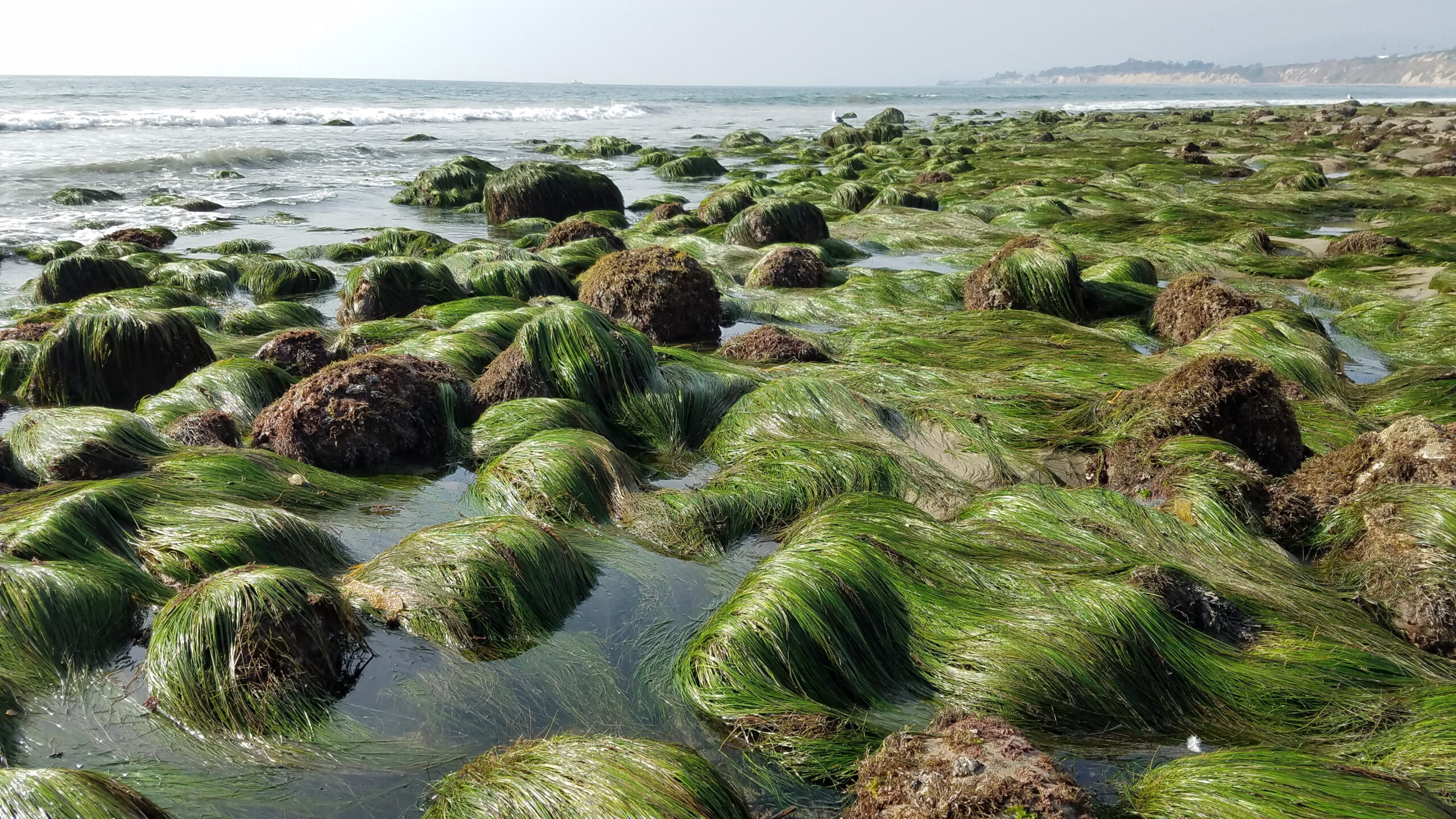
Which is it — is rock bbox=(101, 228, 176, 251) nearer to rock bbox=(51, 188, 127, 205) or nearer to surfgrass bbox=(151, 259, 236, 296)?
surfgrass bbox=(151, 259, 236, 296)

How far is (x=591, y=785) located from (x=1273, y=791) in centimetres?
162

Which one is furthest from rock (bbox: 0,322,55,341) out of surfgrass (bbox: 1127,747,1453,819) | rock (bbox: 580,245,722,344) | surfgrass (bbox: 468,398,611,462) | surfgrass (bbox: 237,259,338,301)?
surfgrass (bbox: 1127,747,1453,819)

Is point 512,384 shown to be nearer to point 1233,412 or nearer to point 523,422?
point 523,422

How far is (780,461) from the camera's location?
13.4 feet

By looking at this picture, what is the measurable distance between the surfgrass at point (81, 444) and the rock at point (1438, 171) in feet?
63.6

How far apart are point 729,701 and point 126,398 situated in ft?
15.3

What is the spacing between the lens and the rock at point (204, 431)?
14.0ft

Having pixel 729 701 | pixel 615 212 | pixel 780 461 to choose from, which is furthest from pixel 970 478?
pixel 615 212

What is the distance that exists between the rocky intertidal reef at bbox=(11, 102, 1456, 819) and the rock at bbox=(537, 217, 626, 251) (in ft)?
7.82

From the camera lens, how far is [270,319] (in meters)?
6.82

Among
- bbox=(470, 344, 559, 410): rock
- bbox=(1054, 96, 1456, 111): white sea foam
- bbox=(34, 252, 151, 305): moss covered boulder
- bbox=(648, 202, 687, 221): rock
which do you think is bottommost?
bbox=(470, 344, 559, 410): rock

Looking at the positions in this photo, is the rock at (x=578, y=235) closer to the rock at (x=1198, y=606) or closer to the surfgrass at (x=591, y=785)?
the rock at (x=1198, y=606)

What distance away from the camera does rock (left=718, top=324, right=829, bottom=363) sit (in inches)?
231

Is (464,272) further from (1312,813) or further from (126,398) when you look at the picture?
(1312,813)
